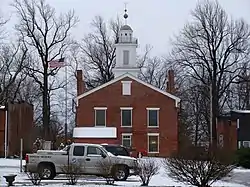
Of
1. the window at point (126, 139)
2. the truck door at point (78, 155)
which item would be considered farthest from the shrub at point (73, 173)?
the window at point (126, 139)

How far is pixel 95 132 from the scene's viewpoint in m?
59.5

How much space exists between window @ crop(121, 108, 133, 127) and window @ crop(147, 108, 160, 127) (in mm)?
1953

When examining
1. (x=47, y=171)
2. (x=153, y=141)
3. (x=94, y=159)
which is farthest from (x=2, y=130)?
(x=94, y=159)

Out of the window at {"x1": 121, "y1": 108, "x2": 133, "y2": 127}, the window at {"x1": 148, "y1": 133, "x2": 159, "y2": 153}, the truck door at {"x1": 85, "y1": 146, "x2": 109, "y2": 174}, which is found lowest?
the truck door at {"x1": 85, "y1": 146, "x2": 109, "y2": 174}

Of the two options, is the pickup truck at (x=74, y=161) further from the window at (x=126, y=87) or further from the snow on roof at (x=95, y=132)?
the window at (x=126, y=87)

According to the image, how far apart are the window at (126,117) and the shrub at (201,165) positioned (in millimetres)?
39699

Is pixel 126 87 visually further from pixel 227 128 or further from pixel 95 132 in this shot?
pixel 227 128

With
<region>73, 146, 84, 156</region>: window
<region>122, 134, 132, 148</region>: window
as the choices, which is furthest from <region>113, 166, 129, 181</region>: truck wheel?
<region>122, 134, 132, 148</region>: window

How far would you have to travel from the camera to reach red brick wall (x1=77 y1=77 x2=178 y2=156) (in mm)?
60688

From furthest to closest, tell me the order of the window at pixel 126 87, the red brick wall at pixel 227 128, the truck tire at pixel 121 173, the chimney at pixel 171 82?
the red brick wall at pixel 227 128 < the chimney at pixel 171 82 < the window at pixel 126 87 < the truck tire at pixel 121 173

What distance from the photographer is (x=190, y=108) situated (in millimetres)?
77562

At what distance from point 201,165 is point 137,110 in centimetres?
4087

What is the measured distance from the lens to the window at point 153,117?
61.2 meters

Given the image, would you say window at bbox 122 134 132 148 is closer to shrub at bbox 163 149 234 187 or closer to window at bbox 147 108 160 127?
window at bbox 147 108 160 127
